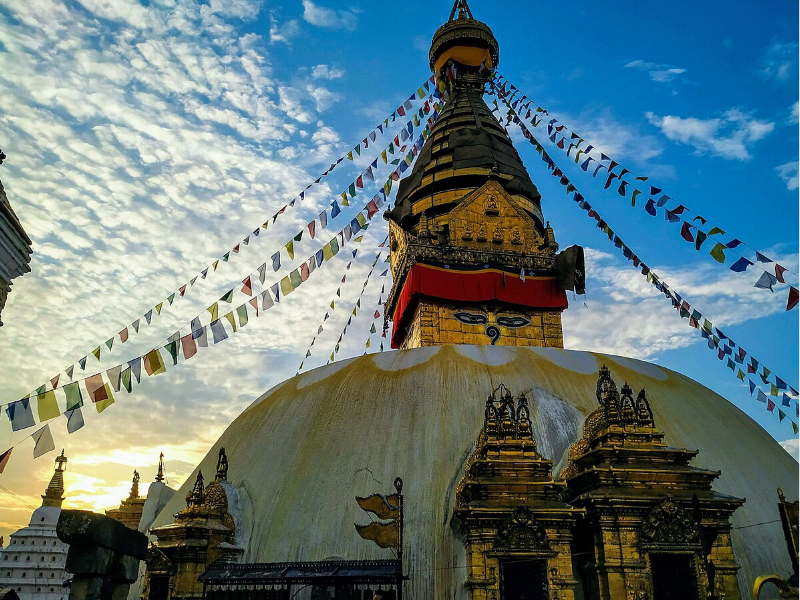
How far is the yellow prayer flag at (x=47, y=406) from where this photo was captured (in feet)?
27.5

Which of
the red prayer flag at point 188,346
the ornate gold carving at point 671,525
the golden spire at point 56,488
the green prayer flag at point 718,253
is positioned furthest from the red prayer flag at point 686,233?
the golden spire at point 56,488

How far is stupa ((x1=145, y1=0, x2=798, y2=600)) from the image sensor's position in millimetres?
7938

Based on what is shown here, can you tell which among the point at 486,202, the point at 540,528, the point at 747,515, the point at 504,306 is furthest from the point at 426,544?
the point at 486,202

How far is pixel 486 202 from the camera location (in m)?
18.6

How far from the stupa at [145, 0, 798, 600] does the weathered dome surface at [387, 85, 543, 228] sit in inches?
311

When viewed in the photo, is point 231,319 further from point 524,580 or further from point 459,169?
point 459,169

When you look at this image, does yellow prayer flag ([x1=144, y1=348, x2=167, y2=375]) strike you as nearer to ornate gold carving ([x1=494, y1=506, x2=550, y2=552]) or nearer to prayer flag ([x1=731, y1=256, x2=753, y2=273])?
ornate gold carving ([x1=494, y1=506, x2=550, y2=552])

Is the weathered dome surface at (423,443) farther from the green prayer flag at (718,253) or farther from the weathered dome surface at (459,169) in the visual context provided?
the weathered dome surface at (459,169)

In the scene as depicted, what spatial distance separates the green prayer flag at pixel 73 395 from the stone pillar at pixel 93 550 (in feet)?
13.2

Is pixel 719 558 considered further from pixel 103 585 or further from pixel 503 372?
pixel 103 585

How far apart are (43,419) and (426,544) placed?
234 inches

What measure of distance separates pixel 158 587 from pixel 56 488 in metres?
14.8

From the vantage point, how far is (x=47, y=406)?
8.47m

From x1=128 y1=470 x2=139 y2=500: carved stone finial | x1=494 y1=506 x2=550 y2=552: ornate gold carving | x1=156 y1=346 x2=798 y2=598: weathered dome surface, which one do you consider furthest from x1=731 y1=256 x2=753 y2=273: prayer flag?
x1=128 y1=470 x2=139 y2=500: carved stone finial
